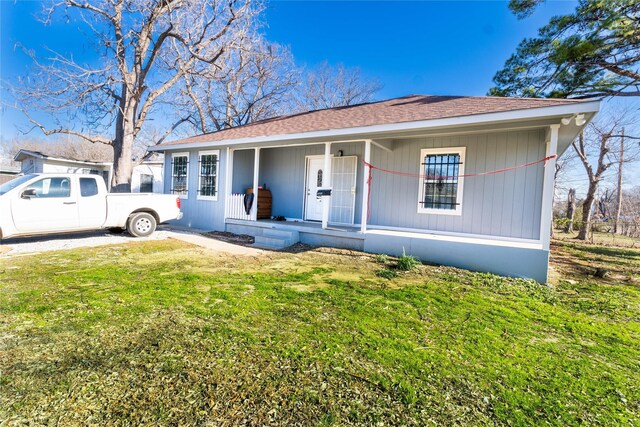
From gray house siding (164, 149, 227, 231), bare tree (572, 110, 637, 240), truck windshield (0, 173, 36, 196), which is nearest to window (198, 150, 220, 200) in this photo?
gray house siding (164, 149, 227, 231)

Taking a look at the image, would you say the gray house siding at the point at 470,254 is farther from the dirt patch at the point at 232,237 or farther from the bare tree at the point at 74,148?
the bare tree at the point at 74,148

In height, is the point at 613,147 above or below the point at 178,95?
below

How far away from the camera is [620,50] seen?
8.25m

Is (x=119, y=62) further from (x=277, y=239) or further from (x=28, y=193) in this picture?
(x=277, y=239)

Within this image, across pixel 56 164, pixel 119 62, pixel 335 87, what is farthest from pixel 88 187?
pixel 335 87

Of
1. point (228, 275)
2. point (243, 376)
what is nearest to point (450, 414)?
point (243, 376)

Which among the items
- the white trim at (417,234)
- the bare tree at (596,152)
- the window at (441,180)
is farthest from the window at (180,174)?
the bare tree at (596,152)

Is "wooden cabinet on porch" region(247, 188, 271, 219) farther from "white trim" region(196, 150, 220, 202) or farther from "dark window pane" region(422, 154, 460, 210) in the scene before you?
"dark window pane" region(422, 154, 460, 210)

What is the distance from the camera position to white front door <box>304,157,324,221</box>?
8.85m

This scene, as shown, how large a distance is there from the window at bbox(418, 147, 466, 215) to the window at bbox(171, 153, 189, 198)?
7.37 metres

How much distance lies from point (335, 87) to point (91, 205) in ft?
69.2

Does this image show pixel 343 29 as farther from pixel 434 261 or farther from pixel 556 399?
pixel 556 399

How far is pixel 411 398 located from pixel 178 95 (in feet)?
68.1

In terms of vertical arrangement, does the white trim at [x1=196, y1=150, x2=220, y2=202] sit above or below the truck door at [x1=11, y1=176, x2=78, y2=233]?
above
